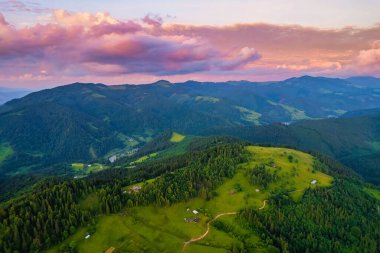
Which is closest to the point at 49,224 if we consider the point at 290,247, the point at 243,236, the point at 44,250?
the point at 44,250

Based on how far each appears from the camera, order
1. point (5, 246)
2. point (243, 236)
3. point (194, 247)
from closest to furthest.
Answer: point (5, 246) → point (194, 247) → point (243, 236)

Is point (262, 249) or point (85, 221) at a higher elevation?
point (85, 221)

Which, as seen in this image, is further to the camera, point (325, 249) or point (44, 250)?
point (325, 249)

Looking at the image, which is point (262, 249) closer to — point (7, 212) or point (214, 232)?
point (214, 232)

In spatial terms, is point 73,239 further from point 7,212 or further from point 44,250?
point 7,212

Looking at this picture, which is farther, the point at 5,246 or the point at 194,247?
the point at 194,247

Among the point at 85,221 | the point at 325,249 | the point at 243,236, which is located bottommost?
the point at 325,249

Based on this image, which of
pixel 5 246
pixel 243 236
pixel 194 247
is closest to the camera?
pixel 5 246

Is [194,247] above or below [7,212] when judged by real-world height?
below

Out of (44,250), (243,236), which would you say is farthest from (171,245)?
(44,250)
